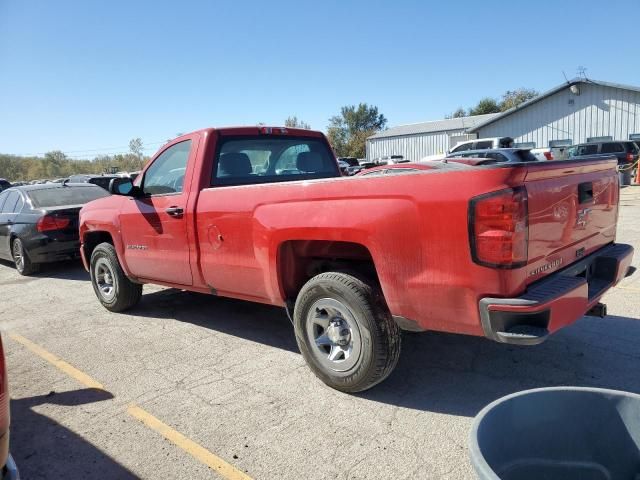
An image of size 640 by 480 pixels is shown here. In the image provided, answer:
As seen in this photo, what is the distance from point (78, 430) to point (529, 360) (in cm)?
338

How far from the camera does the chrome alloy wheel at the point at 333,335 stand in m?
3.49

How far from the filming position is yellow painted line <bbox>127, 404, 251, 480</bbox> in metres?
2.80

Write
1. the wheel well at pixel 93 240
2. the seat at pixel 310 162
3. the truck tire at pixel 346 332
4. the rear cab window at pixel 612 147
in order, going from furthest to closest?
1. the rear cab window at pixel 612 147
2. the wheel well at pixel 93 240
3. the seat at pixel 310 162
4. the truck tire at pixel 346 332

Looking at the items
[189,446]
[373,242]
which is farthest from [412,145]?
[189,446]

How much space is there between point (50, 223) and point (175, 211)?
5057 millimetres

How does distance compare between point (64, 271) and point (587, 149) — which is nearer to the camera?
point (64, 271)

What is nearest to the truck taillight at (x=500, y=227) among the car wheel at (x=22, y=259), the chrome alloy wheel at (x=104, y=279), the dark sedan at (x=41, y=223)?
the chrome alloy wheel at (x=104, y=279)

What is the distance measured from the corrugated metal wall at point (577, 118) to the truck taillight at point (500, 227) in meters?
30.0

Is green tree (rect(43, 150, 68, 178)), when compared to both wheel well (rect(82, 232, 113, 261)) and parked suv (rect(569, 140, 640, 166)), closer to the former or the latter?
parked suv (rect(569, 140, 640, 166))

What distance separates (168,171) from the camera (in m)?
5.10

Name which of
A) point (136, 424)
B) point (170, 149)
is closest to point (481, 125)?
point (170, 149)

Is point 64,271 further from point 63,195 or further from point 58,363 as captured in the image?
point 58,363

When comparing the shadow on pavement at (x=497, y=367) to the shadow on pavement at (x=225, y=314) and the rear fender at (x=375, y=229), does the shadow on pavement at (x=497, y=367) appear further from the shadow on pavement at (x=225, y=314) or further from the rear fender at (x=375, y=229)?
the shadow on pavement at (x=225, y=314)

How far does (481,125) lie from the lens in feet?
108
